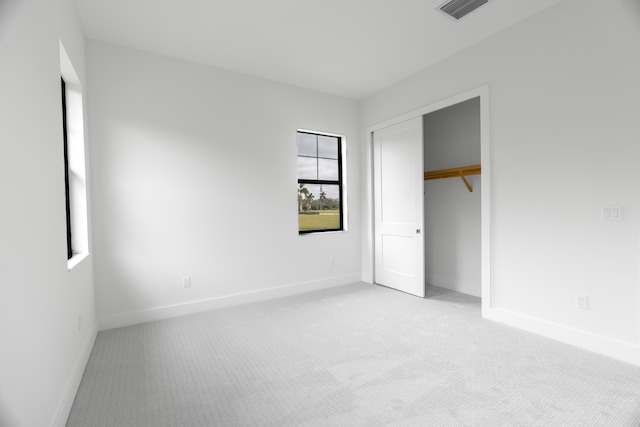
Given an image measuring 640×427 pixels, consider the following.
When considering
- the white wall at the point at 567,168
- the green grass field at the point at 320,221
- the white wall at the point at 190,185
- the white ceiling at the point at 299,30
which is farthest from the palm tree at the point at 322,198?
the white wall at the point at 567,168

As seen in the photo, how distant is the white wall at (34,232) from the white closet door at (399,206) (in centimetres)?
334

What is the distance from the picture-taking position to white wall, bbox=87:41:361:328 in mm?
3023

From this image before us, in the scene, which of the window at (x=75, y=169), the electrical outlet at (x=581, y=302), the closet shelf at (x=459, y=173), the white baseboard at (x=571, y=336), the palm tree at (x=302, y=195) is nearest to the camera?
the white baseboard at (x=571, y=336)

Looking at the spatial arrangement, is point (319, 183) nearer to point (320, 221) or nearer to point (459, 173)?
point (320, 221)

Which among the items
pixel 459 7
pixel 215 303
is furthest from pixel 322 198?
pixel 459 7

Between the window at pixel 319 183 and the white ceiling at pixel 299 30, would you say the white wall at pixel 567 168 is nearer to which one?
the white ceiling at pixel 299 30

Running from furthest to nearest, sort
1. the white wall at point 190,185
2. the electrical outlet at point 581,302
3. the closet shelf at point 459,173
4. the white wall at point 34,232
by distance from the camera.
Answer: the closet shelf at point 459,173
the white wall at point 190,185
the electrical outlet at point 581,302
the white wall at point 34,232

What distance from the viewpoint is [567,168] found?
2.53m

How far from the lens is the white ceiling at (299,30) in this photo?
8.28 ft

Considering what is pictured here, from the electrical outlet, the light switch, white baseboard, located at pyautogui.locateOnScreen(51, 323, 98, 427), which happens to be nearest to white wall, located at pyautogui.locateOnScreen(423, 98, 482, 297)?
the electrical outlet

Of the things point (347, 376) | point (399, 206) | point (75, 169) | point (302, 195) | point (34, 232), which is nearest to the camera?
point (34, 232)

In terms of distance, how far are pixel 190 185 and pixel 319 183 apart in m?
1.74

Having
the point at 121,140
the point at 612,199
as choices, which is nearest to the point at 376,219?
the point at 612,199

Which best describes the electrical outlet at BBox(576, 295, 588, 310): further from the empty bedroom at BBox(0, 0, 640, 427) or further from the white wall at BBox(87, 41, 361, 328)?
the white wall at BBox(87, 41, 361, 328)
